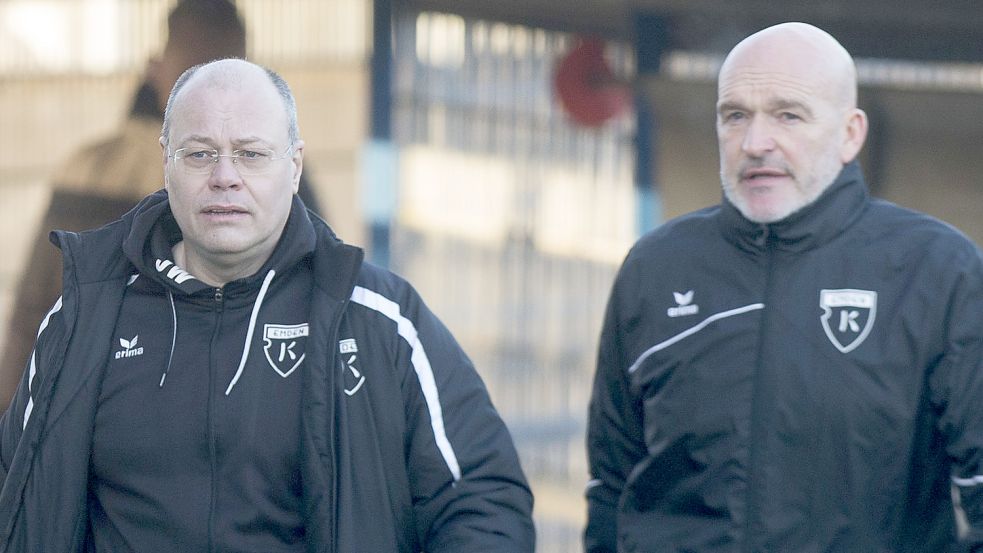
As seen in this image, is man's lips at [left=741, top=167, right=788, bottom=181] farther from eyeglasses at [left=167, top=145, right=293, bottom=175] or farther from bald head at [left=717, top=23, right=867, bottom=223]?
eyeglasses at [left=167, top=145, right=293, bottom=175]

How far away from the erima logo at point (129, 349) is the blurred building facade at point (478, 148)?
78.5 inches

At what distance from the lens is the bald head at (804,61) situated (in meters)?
2.98

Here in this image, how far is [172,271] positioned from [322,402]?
0.40 meters

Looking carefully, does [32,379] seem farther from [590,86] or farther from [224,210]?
[590,86]

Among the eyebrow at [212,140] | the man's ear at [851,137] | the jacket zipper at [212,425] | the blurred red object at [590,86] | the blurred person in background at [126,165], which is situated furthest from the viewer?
the blurred red object at [590,86]

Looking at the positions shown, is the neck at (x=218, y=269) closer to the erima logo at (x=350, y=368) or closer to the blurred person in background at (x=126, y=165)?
the erima logo at (x=350, y=368)

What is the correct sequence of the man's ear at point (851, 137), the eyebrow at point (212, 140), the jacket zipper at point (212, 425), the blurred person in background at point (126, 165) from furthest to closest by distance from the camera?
1. the blurred person in background at point (126, 165)
2. the man's ear at point (851, 137)
3. the eyebrow at point (212, 140)
4. the jacket zipper at point (212, 425)

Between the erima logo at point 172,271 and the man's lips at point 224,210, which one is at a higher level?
the man's lips at point 224,210

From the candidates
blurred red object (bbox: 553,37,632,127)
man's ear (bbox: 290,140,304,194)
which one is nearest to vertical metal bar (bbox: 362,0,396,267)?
blurred red object (bbox: 553,37,632,127)

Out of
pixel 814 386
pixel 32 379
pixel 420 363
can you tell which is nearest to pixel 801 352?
pixel 814 386

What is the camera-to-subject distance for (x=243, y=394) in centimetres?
286

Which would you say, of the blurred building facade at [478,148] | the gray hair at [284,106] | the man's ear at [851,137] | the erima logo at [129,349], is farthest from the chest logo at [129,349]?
the blurred building facade at [478,148]

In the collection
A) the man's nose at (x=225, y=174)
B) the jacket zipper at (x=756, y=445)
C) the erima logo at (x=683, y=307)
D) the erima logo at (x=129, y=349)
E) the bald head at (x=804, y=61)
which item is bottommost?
the jacket zipper at (x=756, y=445)

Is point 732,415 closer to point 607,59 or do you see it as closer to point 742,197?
point 742,197
